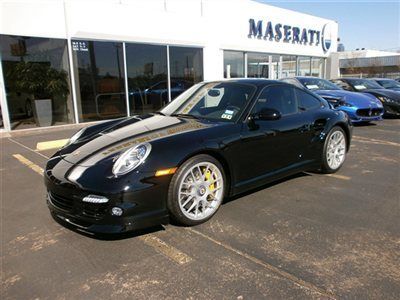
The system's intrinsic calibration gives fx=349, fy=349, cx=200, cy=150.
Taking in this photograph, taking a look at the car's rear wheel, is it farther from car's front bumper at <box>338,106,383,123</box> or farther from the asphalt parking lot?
car's front bumper at <box>338,106,383,123</box>

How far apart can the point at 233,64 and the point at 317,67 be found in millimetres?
8649

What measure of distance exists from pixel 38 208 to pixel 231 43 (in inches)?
514

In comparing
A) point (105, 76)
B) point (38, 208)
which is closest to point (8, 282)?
point (38, 208)

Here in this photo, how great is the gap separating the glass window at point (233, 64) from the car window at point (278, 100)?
11.3 metres

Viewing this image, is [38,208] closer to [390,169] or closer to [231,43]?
[390,169]

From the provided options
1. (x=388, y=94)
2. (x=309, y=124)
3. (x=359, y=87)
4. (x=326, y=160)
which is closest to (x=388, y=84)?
(x=388, y=94)

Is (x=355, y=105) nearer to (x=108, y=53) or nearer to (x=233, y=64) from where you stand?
(x=233, y=64)

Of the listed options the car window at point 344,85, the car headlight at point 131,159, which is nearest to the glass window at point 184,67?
the car window at point 344,85

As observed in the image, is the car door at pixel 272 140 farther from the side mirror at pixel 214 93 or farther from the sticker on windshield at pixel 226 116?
the side mirror at pixel 214 93

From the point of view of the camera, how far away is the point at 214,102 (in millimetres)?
4340

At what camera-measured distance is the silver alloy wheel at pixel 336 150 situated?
509 cm

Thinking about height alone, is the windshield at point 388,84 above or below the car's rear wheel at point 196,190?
above

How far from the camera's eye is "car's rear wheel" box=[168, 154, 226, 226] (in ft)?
10.6

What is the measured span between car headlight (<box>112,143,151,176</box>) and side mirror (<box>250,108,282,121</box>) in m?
1.38
